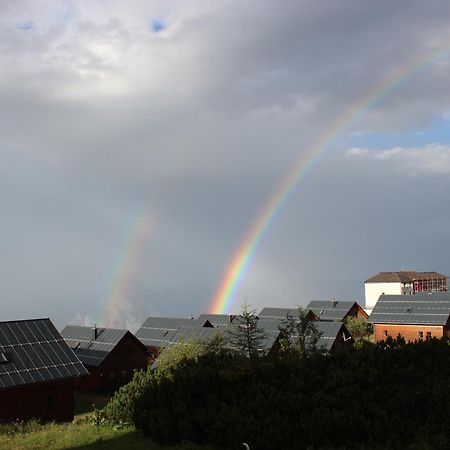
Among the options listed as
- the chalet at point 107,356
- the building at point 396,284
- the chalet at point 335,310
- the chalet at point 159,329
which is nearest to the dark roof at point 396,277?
the building at point 396,284

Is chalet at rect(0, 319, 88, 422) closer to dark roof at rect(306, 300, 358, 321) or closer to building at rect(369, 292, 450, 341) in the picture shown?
building at rect(369, 292, 450, 341)

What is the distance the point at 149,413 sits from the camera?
1420 cm

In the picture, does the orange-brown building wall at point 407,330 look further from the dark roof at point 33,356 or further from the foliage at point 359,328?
the dark roof at point 33,356

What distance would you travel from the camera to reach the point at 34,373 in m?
30.7

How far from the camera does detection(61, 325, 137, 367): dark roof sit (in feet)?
156

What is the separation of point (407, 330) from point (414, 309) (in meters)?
2.78

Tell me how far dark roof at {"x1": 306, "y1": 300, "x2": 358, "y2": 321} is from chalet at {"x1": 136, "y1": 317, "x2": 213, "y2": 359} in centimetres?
1956

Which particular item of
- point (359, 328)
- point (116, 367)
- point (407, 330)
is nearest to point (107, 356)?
point (116, 367)

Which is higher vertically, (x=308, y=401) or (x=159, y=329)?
(x=308, y=401)

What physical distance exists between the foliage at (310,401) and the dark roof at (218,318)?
4597cm

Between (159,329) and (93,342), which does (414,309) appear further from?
(93,342)

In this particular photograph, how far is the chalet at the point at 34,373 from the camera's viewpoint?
96.4 ft

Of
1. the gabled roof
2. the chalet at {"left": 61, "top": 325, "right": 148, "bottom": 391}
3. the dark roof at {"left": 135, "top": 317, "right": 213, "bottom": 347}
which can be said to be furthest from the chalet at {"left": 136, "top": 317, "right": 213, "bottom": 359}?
the gabled roof

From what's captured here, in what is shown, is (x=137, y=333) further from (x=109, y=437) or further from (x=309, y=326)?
(x=109, y=437)
